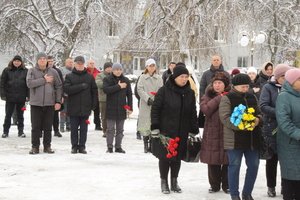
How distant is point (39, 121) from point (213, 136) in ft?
14.1

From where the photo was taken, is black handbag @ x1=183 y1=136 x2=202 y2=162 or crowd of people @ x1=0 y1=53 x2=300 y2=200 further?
black handbag @ x1=183 y1=136 x2=202 y2=162

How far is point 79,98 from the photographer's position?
1065 centimetres

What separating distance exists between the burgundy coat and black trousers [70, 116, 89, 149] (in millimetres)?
3816

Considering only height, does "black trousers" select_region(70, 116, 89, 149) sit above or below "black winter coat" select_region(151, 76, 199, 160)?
below

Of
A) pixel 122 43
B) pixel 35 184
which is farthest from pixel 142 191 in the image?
pixel 122 43

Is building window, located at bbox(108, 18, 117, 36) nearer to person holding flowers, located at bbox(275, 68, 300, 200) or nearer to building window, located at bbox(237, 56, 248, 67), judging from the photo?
person holding flowers, located at bbox(275, 68, 300, 200)

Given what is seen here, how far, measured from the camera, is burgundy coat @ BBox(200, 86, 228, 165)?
24.2ft

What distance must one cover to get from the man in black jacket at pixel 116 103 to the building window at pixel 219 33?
1130cm

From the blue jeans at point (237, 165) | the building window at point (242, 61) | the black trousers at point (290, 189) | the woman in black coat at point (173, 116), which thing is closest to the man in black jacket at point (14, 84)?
the woman in black coat at point (173, 116)

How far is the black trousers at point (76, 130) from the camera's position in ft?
35.1

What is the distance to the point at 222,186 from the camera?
776 centimetres

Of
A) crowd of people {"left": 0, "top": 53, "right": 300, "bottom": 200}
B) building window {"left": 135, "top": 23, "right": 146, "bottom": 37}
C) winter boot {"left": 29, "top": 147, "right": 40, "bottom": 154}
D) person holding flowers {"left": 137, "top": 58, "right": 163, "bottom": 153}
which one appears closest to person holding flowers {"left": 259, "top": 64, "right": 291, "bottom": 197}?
crowd of people {"left": 0, "top": 53, "right": 300, "bottom": 200}

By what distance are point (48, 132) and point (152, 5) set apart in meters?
13.0

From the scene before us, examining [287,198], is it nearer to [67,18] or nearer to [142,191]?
[142,191]
